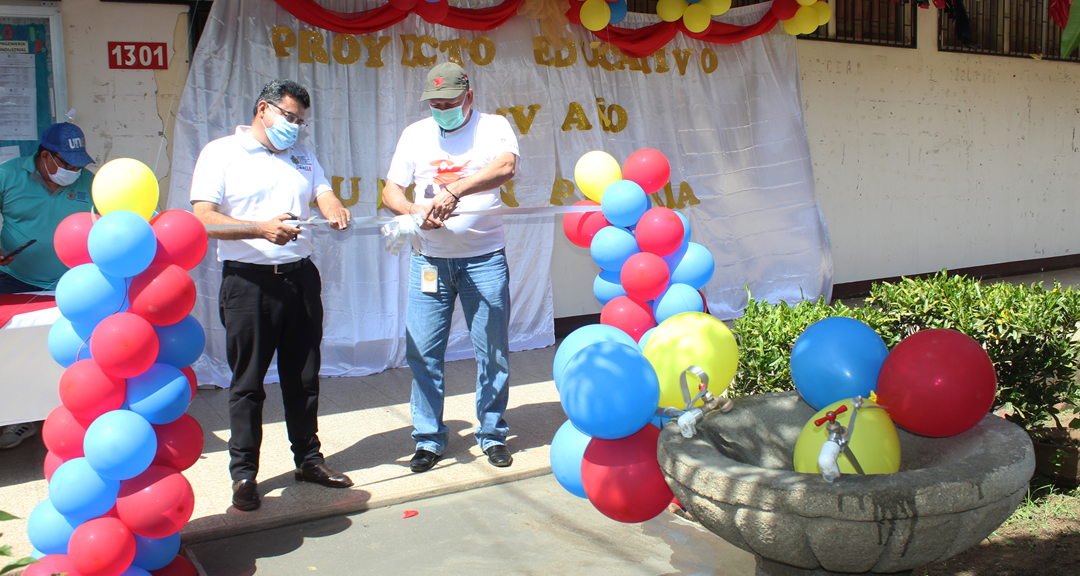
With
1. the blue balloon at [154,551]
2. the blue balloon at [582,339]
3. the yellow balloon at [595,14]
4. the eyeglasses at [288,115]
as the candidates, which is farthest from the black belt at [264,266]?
the yellow balloon at [595,14]

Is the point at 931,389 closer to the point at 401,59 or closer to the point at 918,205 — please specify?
the point at 401,59

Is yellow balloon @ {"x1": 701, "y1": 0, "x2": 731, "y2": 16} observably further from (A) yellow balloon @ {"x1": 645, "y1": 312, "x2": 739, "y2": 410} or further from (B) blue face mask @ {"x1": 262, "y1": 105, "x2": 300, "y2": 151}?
(A) yellow balloon @ {"x1": 645, "y1": 312, "x2": 739, "y2": 410}

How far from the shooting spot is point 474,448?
177 inches

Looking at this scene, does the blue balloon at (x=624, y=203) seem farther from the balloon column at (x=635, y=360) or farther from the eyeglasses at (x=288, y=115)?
the eyeglasses at (x=288, y=115)

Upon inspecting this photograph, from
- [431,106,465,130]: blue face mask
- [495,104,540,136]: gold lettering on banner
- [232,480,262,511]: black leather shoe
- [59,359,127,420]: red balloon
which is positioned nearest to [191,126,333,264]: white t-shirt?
[431,106,465,130]: blue face mask

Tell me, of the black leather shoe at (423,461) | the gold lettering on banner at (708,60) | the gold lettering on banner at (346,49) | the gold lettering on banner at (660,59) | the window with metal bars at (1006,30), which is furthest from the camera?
the window with metal bars at (1006,30)

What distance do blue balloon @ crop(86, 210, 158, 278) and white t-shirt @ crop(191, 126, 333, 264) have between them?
73 centimetres

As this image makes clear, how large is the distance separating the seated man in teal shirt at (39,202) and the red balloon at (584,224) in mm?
2737

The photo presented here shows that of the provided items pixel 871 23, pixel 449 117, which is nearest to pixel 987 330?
pixel 449 117

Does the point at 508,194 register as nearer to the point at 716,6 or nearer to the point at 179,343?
the point at 716,6

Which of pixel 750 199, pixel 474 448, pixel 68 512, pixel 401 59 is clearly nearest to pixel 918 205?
pixel 750 199

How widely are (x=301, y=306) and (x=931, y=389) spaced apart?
2.69 metres

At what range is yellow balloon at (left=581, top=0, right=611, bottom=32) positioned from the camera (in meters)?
6.30

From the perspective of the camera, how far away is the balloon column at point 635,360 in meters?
2.48
